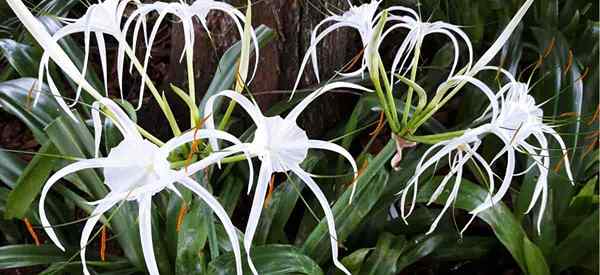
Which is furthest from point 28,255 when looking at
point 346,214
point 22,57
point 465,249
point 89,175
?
point 465,249

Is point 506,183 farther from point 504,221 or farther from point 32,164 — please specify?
point 32,164

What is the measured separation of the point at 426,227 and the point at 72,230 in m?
0.64

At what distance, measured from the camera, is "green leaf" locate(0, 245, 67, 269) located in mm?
909

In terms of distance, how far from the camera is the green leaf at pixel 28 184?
2.63ft

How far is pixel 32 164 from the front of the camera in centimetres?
81

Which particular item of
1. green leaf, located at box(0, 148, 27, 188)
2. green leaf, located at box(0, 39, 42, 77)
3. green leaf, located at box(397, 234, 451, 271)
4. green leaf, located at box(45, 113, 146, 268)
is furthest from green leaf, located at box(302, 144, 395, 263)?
green leaf, located at box(0, 39, 42, 77)

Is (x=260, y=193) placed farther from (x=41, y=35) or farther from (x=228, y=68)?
(x=228, y=68)

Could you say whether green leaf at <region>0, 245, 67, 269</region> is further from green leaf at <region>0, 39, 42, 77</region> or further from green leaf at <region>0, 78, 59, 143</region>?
green leaf at <region>0, 39, 42, 77</region>

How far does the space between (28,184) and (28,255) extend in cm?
18

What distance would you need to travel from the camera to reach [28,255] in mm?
931

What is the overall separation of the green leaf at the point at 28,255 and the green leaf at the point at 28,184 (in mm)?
109

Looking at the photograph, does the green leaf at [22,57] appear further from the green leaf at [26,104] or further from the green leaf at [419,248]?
the green leaf at [419,248]

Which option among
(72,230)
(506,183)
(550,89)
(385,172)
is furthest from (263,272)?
(550,89)

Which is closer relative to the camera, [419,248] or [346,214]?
[346,214]
